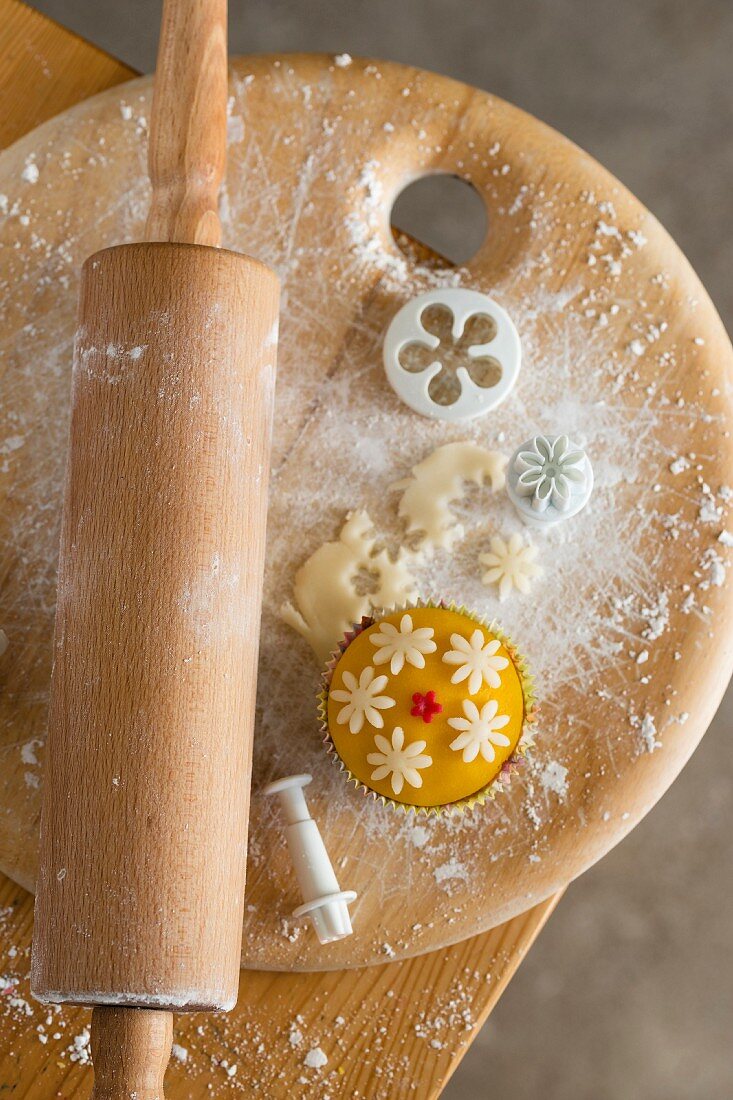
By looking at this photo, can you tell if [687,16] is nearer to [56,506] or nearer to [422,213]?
[422,213]

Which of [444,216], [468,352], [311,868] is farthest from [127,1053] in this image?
[444,216]

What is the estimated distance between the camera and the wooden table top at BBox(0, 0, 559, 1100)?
968mm

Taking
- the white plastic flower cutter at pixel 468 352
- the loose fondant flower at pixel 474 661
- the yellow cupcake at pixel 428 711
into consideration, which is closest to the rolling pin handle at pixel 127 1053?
the yellow cupcake at pixel 428 711

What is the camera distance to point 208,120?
2.97ft

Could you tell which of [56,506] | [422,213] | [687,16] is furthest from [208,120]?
[687,16]

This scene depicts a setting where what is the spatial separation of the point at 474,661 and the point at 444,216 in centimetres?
121

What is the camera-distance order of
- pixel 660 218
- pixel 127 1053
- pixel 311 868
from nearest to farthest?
Answer: 1. pixel 127 1053
2. pixel 311 868
3. pixel 660 218

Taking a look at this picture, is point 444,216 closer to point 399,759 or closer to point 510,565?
point 510,565

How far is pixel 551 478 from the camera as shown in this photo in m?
0.94

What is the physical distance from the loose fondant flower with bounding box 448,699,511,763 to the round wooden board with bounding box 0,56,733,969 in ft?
0.50

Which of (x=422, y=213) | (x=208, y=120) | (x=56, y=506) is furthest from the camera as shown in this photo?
(x=422, y=213)

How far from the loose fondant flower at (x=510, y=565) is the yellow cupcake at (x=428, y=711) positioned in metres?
0.11

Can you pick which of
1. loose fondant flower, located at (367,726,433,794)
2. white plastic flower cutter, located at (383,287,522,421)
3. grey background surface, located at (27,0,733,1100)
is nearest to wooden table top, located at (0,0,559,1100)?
loose fondant flower, located at (367,726,433,794)

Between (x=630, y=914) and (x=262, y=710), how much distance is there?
3.37 ft
